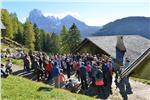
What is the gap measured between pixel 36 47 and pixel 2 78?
107720 mm

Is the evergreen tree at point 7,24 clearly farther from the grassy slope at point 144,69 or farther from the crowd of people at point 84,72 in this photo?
the grassy slope at point 144,69

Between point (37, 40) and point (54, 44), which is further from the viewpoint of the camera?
point (54, 44)

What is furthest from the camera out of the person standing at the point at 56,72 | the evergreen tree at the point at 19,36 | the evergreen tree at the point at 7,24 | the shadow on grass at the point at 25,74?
the evergreen tree at the point at 19,36

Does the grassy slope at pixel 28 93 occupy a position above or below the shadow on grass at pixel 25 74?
below

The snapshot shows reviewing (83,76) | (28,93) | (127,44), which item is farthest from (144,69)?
(127,44)

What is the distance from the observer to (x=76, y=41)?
4269 inches

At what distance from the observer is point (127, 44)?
157 ft

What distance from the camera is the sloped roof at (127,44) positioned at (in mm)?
40906

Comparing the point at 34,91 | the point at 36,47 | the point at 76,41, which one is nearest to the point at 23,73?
the point at 34,91

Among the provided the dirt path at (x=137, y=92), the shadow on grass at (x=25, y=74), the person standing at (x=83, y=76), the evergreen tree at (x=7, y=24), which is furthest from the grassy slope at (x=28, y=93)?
the evergreen tree at (x=7, y=24)

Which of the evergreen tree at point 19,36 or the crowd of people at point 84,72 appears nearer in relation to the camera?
the crowd of people at point 84,72

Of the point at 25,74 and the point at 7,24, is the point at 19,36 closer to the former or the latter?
the point at 7,24

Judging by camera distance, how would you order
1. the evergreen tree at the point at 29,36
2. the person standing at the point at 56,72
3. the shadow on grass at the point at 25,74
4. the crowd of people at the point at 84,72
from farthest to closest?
1. the evergreen tree at the point at 29,36
2. the shadow on grass at the point at 25,74
3. the person standing at the point at 56,72
4. the crowd of people at the point at 84,72

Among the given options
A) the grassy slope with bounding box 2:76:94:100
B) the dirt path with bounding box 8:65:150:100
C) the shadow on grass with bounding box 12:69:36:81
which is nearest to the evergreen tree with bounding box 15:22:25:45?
the shadow on grass with bounding box 12:69:36:81
